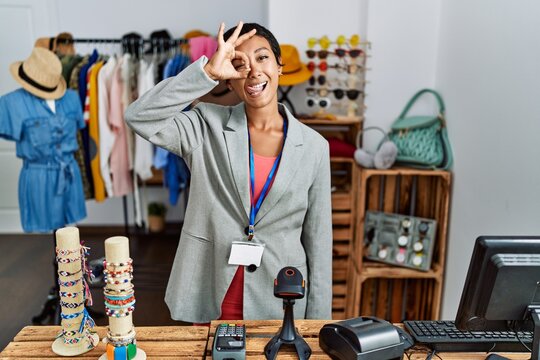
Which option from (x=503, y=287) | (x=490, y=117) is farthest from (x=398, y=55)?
(x=503, y=287)

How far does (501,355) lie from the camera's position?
1.19 meters

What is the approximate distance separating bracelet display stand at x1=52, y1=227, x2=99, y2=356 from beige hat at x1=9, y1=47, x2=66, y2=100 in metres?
1.61

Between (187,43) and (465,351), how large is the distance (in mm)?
2693

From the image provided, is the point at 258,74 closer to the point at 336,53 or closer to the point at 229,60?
the point at 229,60

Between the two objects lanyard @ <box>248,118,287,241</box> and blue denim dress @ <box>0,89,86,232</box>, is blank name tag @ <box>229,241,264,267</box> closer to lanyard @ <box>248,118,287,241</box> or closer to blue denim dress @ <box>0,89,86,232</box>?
lanyard @ <box>248,118,287,241</box>

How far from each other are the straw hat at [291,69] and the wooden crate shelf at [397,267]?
24.4 inches

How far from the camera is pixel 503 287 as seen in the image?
1.04m

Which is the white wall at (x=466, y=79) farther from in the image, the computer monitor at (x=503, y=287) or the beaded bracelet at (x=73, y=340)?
the beaded bracelet at (x=73, y=340)

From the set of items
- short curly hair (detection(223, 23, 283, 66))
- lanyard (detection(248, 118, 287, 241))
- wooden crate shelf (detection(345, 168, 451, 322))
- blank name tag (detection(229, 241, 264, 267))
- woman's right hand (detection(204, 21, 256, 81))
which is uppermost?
short curly hair (detection(223, 23, 283, 66))

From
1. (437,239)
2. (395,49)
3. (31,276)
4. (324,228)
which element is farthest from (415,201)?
(31,276)

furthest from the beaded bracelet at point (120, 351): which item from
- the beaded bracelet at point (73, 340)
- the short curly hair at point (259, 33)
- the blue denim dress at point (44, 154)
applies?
the blue denim dress at point (44, 154)

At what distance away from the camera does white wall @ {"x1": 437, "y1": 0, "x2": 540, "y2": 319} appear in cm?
170

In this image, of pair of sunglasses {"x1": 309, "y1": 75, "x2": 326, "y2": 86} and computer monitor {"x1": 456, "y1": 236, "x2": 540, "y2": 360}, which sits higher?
pair of sunglasses {"x1": 309, "y1": 75, "x2": 326, "y2": 86}

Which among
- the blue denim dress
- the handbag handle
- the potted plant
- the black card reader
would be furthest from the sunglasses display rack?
the potted plant
